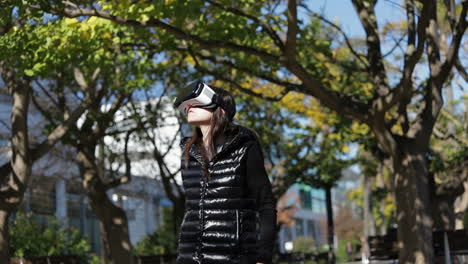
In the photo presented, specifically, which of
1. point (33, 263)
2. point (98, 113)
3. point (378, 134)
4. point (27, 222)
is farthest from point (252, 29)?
point (27, 222)

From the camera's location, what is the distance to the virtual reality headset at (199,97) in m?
3.90

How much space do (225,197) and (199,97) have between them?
0.55 metres

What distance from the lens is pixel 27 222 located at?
82.7 feet

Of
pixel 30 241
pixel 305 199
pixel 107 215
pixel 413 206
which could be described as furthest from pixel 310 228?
pixel 413 206

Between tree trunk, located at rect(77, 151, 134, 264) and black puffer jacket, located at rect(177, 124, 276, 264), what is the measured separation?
1536cm

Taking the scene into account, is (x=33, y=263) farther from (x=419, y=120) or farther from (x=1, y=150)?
(x=1, y=150)

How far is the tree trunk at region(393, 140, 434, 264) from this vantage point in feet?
47.2

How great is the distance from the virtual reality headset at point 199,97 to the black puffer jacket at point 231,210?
0.64 ft

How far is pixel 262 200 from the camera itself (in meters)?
3.84

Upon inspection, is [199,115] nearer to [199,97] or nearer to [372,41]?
[199,97]

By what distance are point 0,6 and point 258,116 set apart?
657 inches

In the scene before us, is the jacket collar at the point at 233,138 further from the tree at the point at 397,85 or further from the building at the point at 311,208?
the building at the point at 311,208

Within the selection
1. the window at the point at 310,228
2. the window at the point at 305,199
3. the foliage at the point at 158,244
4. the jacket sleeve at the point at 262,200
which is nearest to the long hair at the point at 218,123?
the jacket sleeve at the point at 262,200

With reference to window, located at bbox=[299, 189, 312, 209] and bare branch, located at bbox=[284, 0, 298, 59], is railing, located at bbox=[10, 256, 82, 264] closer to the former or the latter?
bare branch, located at bbox=[284, 0, 298, 59]
